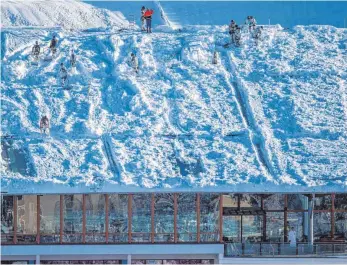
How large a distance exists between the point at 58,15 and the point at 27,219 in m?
14.4

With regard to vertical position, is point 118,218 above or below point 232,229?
above

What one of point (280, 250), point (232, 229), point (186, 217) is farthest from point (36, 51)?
point (280, 250)

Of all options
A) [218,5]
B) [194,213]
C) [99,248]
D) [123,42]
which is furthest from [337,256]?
[218,5]

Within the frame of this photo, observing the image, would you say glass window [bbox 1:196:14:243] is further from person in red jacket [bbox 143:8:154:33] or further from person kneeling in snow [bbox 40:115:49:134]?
person in red jacket [bbox 143:8:154:33]

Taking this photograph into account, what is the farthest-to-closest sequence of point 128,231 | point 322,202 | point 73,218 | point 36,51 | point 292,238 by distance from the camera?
point 36,51, point 322,202, point 292,238, point 73,218, point 128,231

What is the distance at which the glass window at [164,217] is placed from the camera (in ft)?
142

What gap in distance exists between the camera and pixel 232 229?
44094 millimetres

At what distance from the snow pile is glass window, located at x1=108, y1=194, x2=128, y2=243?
12.5 meters

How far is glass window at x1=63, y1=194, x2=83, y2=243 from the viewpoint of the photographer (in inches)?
1703

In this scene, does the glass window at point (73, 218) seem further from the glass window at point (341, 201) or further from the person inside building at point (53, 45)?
the person inside building at point (53, 45)

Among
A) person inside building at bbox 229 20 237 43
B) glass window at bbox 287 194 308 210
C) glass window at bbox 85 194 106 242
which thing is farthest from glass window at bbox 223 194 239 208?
person inside building at bbox 229 20 237 43

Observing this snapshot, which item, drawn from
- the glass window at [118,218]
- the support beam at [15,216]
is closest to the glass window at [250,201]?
the glass window at [118,218]

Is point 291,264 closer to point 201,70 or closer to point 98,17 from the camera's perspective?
point 201,70

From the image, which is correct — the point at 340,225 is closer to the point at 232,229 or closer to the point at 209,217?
the point at 232,229
